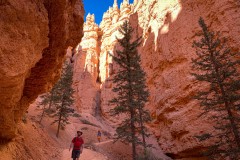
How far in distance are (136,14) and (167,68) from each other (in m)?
28.3

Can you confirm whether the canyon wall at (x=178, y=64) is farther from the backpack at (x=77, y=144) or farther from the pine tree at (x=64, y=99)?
the backpack at (x=77, y=144)

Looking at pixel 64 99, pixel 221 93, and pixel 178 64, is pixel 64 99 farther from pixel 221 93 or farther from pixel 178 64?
pixel 221 93

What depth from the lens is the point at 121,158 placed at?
1841 cm

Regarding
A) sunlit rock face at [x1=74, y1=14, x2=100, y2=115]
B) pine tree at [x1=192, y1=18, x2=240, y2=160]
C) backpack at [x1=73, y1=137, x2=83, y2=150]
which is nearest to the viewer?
backpack at [x1=73, y1=137, x2=83, y2=150]

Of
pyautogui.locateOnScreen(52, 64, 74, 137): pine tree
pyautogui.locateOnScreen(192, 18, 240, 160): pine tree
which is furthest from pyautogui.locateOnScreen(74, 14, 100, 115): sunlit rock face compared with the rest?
pyautogui.locateOnScreen(192, 18, 240, 160): pine tree

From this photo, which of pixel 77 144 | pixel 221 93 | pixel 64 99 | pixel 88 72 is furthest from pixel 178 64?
pixel 88 72

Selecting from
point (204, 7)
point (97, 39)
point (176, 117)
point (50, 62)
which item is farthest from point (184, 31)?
point (97, 39)

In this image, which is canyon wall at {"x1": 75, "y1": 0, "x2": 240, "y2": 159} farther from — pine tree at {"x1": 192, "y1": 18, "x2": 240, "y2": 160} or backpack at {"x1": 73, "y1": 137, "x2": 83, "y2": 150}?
backpack at {"x1": 73, "y1": 137, "x2": 83, "y2": 150}

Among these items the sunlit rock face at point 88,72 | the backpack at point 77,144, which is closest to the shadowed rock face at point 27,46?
the backpack at point 77,144

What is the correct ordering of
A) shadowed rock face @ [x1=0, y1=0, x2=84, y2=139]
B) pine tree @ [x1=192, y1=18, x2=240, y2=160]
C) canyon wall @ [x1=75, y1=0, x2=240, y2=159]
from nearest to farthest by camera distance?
shadowed rock face @ [x1=0, y1=0, x2=84, y2=139], pine tree @ [x1=192, y1=18, x2=240, y2=160], canyon wall @ [x1=75, y1=0, x2=240, y2=159]

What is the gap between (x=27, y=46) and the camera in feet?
17.6

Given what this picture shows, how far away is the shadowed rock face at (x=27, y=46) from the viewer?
15.5 ft

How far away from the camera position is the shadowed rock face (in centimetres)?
472

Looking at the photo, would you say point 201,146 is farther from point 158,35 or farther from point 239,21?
point 158,35
